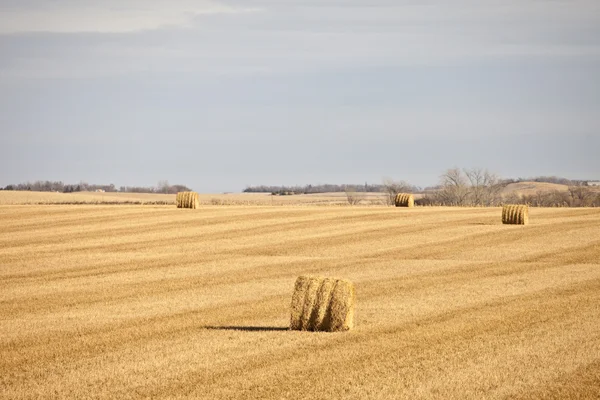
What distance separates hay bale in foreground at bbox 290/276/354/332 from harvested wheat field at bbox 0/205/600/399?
0.88 ft

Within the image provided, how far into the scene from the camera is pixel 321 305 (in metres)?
15.9

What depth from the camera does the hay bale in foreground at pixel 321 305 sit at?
1574 cm

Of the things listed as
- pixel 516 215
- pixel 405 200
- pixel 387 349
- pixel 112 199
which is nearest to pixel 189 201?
pixel 405 200

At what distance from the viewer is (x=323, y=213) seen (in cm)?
5050

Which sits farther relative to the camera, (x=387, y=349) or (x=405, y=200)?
(x=405, y=200)

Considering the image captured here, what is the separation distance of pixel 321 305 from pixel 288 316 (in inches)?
85.7

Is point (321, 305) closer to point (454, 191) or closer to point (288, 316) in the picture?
point (288, 316)

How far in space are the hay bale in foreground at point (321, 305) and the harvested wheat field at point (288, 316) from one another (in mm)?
269

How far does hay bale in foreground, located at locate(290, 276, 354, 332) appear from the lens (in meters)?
15.7

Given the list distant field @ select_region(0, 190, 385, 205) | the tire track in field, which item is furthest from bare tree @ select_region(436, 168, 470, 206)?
the tire track in field

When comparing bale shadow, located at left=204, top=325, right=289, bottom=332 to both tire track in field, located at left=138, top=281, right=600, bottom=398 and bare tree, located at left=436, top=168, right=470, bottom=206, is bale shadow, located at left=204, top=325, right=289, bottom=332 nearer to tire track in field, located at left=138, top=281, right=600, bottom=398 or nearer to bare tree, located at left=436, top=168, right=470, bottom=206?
tire track in field, located at left=138, top=281, right=600, bottom=398

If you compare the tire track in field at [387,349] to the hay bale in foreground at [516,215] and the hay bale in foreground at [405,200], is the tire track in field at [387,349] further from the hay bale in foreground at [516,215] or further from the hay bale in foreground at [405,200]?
the hay bale in foreground at [405,200]

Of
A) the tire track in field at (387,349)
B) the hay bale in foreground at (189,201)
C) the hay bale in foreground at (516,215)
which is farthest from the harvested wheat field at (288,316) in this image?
the hay bale in foreground at (189,201)

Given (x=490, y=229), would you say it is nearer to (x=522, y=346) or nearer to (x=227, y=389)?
(x=522, y=346)
